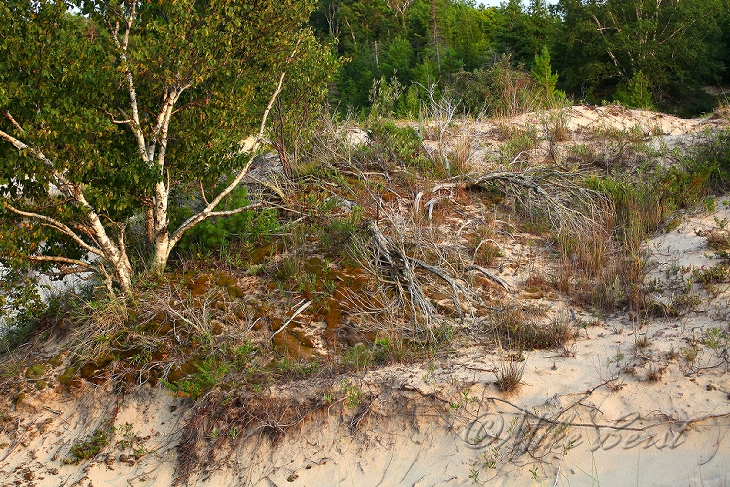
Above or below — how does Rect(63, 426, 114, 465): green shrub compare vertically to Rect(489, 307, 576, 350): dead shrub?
below

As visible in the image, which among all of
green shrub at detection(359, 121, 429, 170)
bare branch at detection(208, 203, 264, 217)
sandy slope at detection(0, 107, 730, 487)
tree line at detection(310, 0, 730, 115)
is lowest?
sandy slope at detection(0, 107, 730, 487)

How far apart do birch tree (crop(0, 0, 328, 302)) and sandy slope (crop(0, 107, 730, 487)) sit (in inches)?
68.2

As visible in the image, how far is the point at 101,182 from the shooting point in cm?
687

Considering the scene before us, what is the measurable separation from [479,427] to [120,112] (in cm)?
494

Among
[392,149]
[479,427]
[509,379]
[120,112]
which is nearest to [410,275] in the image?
[509,379]

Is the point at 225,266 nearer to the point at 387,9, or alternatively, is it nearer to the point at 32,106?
the point at 32,106

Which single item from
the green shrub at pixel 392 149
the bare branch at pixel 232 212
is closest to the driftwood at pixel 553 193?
the green shrub at pixel 392 149

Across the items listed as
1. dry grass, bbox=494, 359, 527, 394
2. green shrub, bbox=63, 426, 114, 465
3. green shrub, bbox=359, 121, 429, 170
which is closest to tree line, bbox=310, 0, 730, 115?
green shrub, bbox=359, 121, 429, 170

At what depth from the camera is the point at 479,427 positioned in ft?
17.4

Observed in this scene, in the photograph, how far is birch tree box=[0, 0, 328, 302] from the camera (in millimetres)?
6105

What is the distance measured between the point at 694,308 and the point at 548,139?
5064mm

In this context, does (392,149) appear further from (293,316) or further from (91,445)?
(91,445)

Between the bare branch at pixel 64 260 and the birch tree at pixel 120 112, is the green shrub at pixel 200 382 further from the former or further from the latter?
the bare branch at pixel 64 260

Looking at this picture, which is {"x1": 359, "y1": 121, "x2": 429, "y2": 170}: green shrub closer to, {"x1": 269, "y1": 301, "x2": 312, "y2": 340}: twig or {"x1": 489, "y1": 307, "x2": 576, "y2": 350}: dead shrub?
{"x1": 269, "y1": 301, "x2": 312, "y2": 340}: twig
